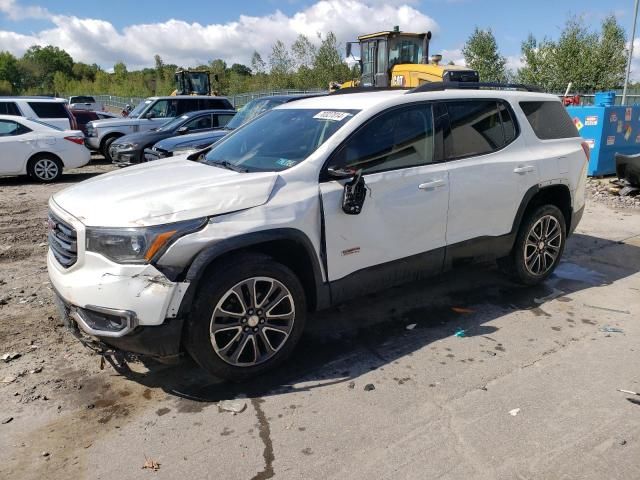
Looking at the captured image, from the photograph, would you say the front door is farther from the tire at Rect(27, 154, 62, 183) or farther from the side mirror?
the tire at Rect(27, 154, 62, 183)

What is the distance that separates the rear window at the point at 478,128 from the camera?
14.2 feet

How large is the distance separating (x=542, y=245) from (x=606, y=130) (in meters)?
7.06

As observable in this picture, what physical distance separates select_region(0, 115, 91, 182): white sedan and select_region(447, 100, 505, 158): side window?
10180 mm

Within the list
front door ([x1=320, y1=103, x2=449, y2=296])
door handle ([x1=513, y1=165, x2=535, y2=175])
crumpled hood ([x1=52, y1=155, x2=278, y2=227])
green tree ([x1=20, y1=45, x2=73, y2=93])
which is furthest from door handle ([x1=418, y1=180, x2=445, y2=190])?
green tree ([x1=20, y1=45, x2=73, y2=93])

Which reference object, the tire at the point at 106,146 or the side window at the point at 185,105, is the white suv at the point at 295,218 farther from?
the tire at the point at 106,146

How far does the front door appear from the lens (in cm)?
364

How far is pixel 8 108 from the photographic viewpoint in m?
13.3

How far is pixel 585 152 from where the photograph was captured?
17.4 ft

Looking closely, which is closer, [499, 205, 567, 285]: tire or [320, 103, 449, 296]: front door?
[320, 103, 449, 296]: front door

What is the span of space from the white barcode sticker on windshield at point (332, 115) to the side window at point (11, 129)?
9891mm

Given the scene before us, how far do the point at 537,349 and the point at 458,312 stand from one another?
0.82m

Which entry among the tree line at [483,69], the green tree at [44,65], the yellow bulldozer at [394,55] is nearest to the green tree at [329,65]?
the tree line at [483,69]

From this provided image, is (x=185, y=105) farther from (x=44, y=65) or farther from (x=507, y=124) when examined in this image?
(x=44, y=65)

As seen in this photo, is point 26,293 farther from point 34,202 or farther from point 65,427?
point 34,202
